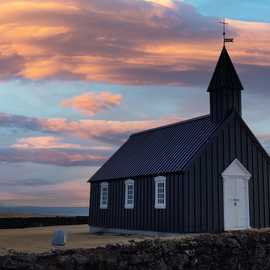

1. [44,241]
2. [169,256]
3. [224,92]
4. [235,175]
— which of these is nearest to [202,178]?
[235,175]

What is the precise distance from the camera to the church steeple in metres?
30.0

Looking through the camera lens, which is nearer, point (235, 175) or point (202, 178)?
point (202, 178)

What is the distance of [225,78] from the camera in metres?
30.8

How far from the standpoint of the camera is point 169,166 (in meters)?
28.1

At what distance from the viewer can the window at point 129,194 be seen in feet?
101

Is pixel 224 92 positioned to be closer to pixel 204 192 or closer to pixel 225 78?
pixel 225 78

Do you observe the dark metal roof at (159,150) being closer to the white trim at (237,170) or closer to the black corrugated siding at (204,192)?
the black corrugated siding at (204,192)

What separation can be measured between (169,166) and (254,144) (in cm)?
577

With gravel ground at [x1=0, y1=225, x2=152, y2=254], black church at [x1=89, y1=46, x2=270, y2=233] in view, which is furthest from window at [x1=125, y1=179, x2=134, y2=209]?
gravel ground at [x1=0, y1=225, x2=152, y2=254]

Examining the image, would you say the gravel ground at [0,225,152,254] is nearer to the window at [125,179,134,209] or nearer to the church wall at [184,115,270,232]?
the window at [125,179,134,209]

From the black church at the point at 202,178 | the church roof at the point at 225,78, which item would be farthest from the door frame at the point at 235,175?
the church roof at the point at 225,78

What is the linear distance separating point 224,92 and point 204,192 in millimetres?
6505

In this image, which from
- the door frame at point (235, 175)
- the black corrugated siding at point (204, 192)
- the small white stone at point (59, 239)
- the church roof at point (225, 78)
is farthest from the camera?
the church roof at point (225, 78)

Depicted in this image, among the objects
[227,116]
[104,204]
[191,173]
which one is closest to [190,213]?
[191,173]
